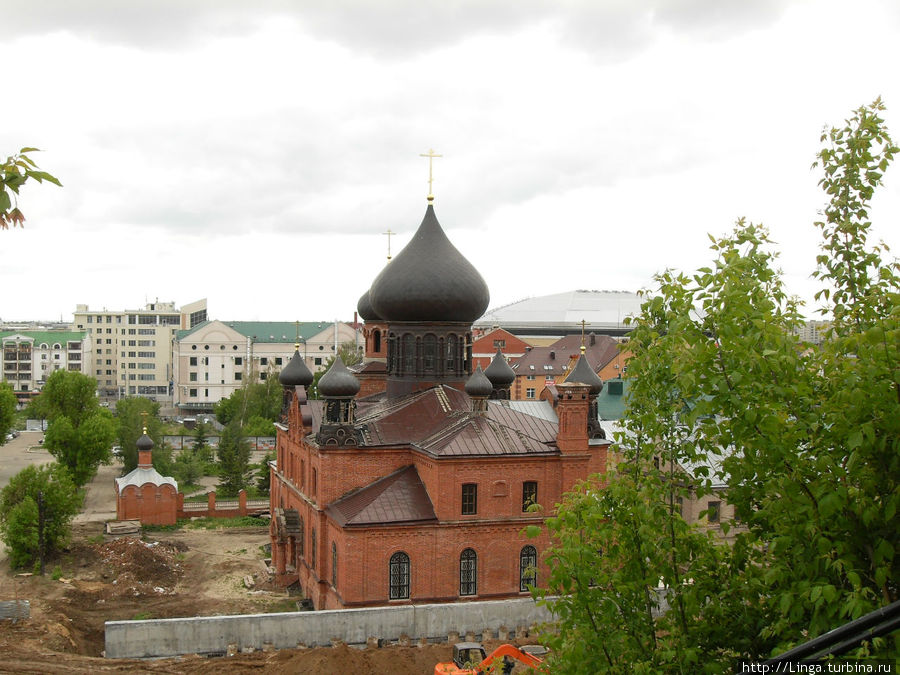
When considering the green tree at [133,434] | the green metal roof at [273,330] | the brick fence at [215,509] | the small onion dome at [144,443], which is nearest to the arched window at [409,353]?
the brick fence at [215,509]

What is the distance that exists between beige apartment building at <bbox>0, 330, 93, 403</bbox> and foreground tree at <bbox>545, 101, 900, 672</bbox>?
97.3m

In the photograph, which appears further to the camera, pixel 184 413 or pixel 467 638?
pixel 184 413

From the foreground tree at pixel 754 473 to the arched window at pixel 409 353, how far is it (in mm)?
20691

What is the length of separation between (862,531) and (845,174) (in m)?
3.13

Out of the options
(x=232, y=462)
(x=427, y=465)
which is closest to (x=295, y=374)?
(x=427, y=465)

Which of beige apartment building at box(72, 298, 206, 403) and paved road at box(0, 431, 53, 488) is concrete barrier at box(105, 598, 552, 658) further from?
beige apartment building at box(72, 298, 206, 403)

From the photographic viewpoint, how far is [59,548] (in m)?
34.9

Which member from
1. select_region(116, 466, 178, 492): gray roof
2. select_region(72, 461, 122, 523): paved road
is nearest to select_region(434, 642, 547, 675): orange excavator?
select_region(116, 466, 178, 492): gray roof

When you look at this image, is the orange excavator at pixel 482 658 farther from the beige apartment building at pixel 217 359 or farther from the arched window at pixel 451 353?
the beige apartment building at pixel 217 359

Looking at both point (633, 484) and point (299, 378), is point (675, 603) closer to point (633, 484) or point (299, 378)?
point (633, 484)

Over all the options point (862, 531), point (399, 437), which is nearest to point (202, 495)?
point (399, 437)

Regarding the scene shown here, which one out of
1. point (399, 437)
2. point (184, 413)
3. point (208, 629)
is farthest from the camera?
point (184, 413)

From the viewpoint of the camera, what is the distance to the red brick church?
23484mm

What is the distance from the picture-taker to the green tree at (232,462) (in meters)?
48.8
